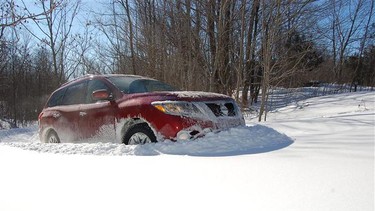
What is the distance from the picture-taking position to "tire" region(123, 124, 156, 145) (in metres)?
4.46

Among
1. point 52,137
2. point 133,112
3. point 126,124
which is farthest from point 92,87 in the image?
point 52,137

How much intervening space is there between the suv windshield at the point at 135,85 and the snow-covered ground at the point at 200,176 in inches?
49.3

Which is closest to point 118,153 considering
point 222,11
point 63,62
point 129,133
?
point 129,133

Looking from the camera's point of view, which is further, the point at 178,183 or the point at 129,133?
the point at 129,133

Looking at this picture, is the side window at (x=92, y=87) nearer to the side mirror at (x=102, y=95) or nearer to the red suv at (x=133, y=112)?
the red suv at (x=133, y=112)

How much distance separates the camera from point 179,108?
4.39m

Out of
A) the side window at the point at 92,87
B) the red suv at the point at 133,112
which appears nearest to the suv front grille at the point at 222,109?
the red suv at the point at 133,112

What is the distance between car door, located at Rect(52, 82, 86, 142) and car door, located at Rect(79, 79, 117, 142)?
0.19m

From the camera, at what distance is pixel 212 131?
4441 millimetres

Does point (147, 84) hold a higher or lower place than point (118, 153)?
higher

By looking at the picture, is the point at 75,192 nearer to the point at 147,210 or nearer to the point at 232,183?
the point at 147,210

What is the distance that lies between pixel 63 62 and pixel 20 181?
25629mm

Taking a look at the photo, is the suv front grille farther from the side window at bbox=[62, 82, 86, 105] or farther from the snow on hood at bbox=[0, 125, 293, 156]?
the side window at bbox=[62, 82, 86, 105]

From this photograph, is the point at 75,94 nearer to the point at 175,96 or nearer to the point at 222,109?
the point at 175,96
